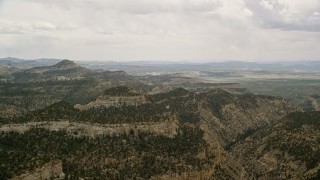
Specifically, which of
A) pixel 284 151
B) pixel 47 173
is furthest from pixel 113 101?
pixel 47 173

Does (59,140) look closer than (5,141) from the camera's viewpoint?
No

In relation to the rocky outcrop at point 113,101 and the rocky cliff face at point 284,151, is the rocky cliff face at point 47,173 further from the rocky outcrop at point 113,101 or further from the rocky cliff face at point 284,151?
the rocky cliff face at point 284,151

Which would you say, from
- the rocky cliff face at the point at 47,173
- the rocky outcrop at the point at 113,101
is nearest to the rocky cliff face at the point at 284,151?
the rocky outcrop at the point at 113,101

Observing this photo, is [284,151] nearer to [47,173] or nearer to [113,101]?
[113,101]

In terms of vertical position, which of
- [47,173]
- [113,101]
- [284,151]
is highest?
[113,101]

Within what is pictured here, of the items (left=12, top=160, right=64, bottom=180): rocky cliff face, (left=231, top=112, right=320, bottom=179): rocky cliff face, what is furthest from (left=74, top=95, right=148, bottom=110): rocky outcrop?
(left=12, top=160, right=64, bottom=180): rocky cliff face

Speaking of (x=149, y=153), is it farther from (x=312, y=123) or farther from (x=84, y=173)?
(x=312, y=123)

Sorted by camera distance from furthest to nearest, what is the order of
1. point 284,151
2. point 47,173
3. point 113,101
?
point 113,101 < point 284,151 < point 47,173

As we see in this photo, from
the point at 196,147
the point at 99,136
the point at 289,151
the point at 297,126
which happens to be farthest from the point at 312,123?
the point at 99,136
